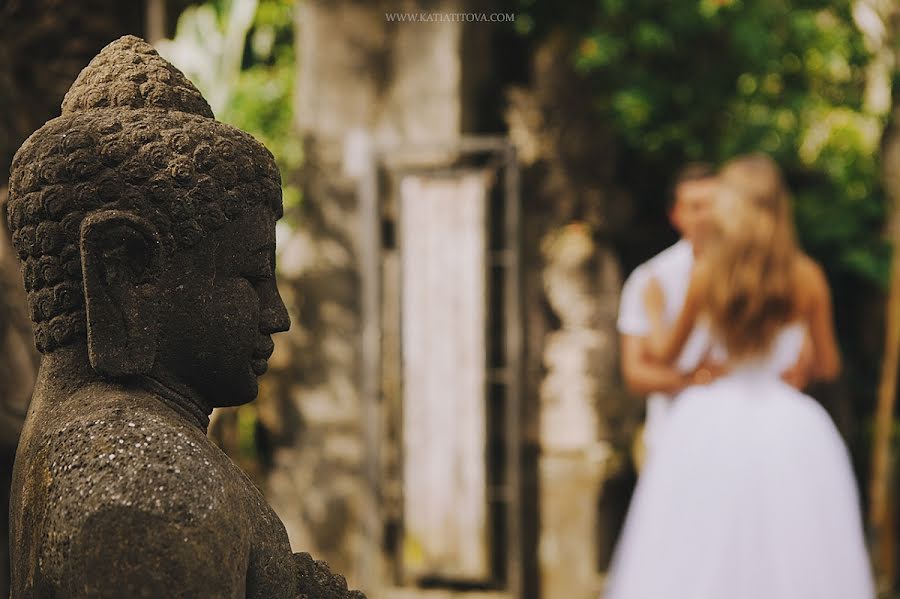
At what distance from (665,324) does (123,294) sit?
322 cm

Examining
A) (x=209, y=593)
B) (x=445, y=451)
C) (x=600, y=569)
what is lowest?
(x=600, y=569)

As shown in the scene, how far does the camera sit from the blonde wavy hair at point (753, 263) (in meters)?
4.16

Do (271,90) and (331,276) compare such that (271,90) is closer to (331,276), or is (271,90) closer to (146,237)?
(331,276)

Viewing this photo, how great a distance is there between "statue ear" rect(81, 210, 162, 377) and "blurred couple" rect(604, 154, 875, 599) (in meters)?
2.70

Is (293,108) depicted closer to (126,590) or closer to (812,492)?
(812,492)

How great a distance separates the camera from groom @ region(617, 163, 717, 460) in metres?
4.61

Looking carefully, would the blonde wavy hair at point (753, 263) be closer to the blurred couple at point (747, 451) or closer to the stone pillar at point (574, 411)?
the blurred couple at point (747, 451)

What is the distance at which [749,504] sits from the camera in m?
4.23

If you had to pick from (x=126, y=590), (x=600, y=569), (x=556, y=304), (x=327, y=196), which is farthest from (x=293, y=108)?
(x=126, y=590)

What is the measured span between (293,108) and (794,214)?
2.97m

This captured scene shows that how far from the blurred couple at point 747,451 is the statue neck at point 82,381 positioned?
263cm

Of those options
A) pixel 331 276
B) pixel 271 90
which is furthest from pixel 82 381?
pixel 271 90

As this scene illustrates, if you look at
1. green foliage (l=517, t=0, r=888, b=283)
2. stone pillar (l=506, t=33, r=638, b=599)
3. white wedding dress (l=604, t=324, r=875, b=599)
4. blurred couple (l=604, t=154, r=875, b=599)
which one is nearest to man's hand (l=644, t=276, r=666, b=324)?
blurred couple (l=604, t=154, r=875, b=599)

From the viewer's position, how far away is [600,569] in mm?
6188
